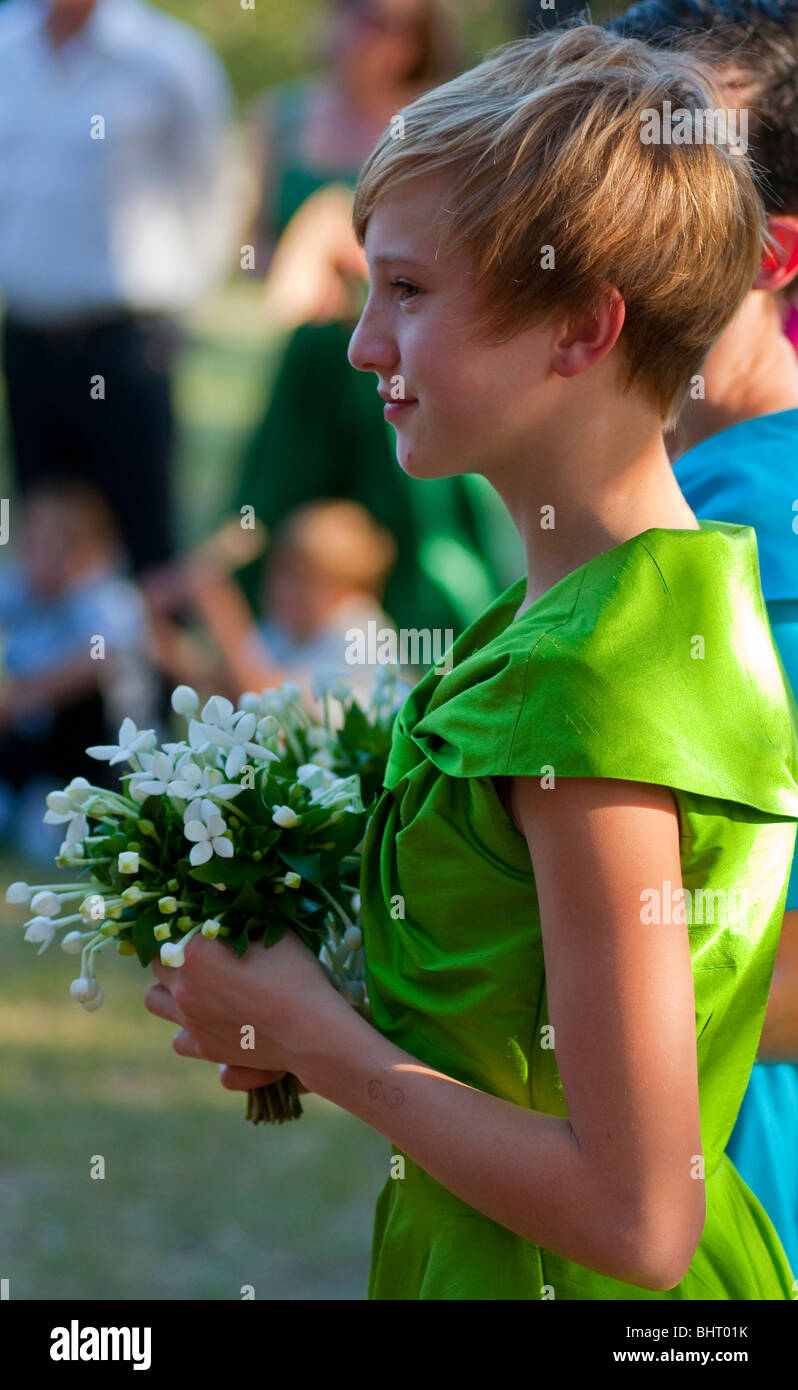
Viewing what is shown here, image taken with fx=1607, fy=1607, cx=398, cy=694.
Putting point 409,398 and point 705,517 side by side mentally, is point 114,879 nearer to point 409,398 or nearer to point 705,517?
point 409,398

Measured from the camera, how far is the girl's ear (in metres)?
1.90

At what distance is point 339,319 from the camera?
5617 mm

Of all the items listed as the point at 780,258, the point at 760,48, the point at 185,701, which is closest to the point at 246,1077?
the point at 185,701

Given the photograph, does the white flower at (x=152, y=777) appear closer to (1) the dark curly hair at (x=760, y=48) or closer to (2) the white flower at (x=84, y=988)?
(2) the white flower at (x=84, y=988)

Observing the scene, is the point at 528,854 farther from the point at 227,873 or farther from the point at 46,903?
the point at 46,903

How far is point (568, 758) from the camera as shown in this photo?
141 cm

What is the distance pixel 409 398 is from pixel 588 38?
425 millimetres

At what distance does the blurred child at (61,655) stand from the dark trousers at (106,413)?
155 millimetres

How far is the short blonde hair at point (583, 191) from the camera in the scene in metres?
1.52

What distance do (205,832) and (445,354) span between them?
21.8 inches

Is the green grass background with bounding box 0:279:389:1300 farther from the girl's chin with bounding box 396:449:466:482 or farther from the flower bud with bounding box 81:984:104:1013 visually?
the girl's chin with bounding box 396:449:466:482

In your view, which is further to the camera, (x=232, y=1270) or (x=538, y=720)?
(x=232, y=1270)
